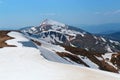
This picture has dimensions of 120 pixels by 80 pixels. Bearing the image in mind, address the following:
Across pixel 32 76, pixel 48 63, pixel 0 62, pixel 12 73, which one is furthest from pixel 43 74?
pixel 0 62

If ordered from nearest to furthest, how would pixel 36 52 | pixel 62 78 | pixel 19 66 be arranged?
pixel 62 78 < pixel 19 66 < pixel 36 52

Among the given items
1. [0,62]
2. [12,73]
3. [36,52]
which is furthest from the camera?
[36,52]

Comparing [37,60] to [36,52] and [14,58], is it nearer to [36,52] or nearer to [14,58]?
[14,58]

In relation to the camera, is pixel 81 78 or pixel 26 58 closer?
pixel 81 78

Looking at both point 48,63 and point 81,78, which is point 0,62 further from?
point 81,78

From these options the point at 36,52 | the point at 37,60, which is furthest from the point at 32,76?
the point at 36,52

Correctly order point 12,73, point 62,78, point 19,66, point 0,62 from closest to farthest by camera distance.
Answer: point 62,78 < point 12,73 < point 19,66 < point 0,62

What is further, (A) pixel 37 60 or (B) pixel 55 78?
(A) pixel 37 60

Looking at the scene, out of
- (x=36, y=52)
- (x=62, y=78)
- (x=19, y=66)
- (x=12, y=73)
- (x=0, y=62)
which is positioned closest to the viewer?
(x=62, y=78)
